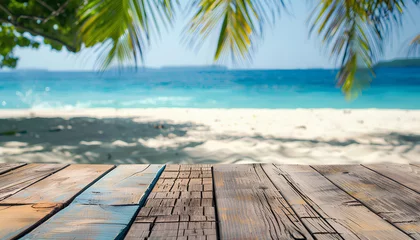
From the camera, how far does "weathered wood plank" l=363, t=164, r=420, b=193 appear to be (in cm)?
149

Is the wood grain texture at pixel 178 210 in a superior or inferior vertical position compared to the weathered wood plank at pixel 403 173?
superior

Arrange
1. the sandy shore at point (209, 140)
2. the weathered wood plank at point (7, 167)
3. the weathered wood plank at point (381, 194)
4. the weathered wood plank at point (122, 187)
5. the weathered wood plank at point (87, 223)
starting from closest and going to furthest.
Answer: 1. the weathered wood plank at point (87, 223)
2. the weathered wood plank at point (381, 194)
3. the weathered wood plank at point (122, 187)
4. the weathered wood plank at point (7, 167)
5. the sandy shore at point (209, 140)

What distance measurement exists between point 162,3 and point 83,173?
1057mm

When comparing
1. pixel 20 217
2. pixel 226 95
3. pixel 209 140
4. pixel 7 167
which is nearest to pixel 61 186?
pixel 20 217

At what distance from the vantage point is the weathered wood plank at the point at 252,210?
3.29 feet

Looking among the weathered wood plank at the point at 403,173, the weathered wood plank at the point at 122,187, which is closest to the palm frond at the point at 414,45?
the weathered wood plank at the point at 403,173

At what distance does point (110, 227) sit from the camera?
1031mm

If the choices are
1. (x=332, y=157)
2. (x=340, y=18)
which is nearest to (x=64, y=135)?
(x=332, y=157)

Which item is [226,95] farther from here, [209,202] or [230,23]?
[209,202]

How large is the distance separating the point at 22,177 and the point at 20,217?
1.60 ft

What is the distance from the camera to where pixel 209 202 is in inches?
48.7

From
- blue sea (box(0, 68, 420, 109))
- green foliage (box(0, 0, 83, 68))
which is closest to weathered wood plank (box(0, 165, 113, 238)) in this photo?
green foliage (box(0, 0, 83, 68))

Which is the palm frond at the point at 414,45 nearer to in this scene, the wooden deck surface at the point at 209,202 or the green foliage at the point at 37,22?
the wooden deck surface at the point at 209,202

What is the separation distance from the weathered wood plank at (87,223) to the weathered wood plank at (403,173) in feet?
3.12
